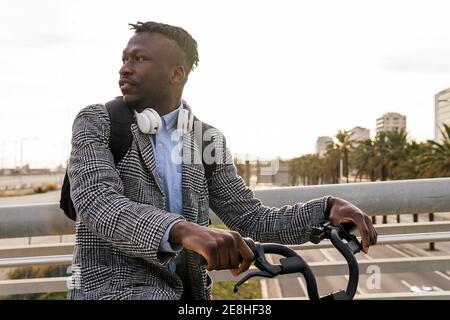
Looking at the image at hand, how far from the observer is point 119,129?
170 centimetres

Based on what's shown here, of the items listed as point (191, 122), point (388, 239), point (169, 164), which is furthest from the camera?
point (388, 239)

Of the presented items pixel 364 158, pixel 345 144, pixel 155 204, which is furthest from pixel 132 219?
pixel 345 144

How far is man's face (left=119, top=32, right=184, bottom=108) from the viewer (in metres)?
1.77

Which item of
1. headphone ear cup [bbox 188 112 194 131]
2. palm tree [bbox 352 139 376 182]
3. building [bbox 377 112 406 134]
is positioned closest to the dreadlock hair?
headphone ear cup [bbox 188 112 194 131]

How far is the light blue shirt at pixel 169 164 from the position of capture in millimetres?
1787

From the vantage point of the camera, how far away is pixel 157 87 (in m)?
1.82

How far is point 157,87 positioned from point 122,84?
122mm

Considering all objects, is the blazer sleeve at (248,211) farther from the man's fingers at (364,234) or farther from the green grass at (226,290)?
the man's fingers at (364,234)

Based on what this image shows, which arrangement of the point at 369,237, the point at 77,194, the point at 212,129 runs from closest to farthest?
1. the point at 77,194
2. the point at 369,237
3. the point at 212,129

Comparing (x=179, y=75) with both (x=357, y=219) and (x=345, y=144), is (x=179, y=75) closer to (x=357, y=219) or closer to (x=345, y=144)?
(x=357, y=219)

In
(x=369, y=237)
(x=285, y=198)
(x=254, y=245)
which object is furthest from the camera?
(x=285, y=198)

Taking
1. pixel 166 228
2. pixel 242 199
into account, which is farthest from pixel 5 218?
pixel 166 228

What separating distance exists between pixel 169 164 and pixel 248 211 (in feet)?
1.44
